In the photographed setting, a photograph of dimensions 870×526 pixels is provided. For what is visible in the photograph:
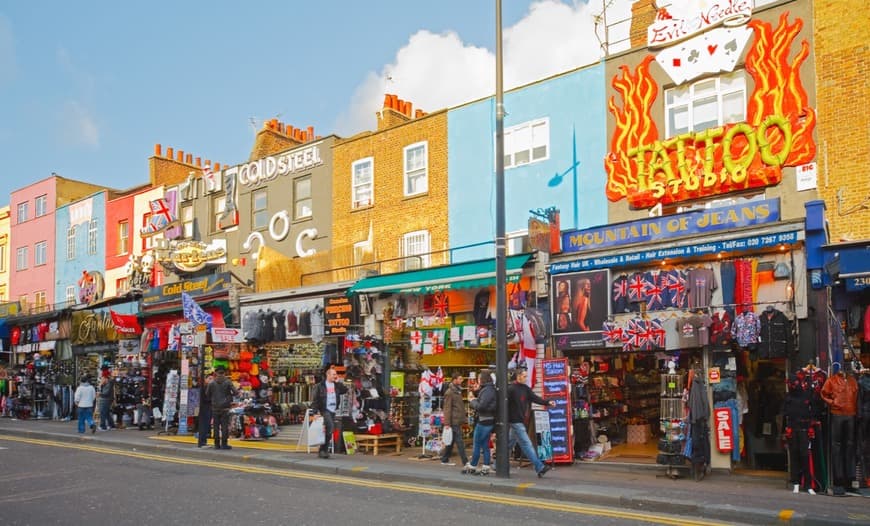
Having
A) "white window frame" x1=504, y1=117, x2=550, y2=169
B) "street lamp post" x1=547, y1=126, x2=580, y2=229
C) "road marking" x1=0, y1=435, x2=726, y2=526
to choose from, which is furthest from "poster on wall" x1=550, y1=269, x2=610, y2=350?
"white window frame" x1=504, y1=117, x2=550, y2=169

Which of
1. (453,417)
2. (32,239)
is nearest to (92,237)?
(32,239)

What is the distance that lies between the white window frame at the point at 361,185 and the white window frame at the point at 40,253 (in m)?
21.5

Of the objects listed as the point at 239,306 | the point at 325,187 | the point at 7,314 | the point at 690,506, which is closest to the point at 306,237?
the point at 325,187

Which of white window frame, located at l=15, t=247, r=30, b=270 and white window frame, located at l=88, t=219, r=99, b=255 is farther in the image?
white window frame, located at l=15, t=247, r=30, b=270

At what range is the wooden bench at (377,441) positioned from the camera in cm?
1770

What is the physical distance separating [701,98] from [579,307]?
5.77m

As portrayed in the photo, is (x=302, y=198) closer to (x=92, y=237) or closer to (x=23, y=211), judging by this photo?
(x=92, y=237)

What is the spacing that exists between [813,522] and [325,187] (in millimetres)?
18822

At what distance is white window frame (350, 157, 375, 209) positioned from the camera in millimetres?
24359

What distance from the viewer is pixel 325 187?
25.7 metres

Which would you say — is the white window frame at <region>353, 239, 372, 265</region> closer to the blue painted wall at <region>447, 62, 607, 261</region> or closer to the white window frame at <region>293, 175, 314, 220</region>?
the white window frame at <region>293, 175, 314, 220</region>

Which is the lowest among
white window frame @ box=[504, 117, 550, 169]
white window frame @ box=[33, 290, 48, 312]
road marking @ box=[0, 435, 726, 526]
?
road marking @ box=[0, 435, 726, 526]

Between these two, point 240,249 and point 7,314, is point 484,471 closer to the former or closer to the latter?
point 240,249

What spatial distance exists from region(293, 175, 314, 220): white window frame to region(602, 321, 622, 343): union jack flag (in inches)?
517
